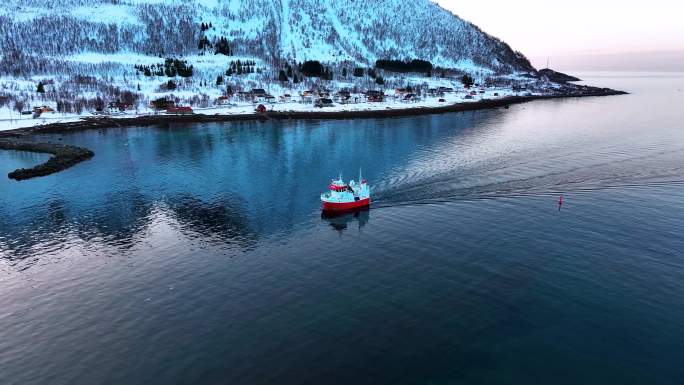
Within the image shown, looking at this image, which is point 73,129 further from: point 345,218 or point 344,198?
point 345,218

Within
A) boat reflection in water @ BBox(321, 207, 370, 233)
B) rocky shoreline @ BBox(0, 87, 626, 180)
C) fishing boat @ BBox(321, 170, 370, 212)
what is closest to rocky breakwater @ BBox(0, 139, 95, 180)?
rocky shoreline @ BBox(0, 87, 626, 180)

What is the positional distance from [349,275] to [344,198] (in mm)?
23093

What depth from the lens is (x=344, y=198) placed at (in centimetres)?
7750

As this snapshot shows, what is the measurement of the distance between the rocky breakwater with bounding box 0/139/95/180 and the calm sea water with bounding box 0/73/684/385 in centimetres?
398

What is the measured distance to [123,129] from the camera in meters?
168

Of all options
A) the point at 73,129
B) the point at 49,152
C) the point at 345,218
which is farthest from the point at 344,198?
the point at 73,129

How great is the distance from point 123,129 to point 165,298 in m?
136

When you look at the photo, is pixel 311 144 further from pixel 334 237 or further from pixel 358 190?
pixel 334 237

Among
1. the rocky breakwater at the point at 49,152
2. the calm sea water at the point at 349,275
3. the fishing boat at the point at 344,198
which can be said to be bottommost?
the calm sea water at the point at 349,275

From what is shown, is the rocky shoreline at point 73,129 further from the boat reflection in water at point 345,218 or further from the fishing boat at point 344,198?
the boat reflection in water at point 345,218

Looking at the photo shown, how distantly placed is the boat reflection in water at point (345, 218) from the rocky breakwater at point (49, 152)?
6926cm

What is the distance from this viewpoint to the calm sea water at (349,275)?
40.5 metres

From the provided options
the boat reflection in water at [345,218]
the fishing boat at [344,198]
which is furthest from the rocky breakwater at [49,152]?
the boat reflection in water at [345,218]

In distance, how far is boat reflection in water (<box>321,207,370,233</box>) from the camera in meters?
73.6
